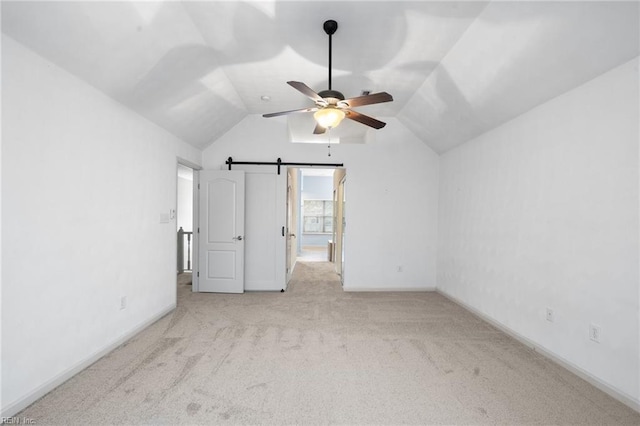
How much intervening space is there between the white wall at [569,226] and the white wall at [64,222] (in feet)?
13.7

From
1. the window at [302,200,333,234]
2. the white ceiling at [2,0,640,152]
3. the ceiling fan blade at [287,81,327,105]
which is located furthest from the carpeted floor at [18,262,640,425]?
the window at [302,200,333,234]

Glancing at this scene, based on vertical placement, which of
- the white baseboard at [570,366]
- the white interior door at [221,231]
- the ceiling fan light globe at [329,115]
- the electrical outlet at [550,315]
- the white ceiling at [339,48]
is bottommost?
the white baseboard at [570,366]

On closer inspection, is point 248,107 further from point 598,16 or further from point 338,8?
point 598,16

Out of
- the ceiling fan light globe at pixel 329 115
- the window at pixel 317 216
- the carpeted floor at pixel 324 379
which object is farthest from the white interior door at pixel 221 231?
the window at pixel 317 216

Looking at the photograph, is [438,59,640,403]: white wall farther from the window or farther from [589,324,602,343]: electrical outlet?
the window

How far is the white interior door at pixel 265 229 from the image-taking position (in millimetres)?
4676

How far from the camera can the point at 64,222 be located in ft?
6.87

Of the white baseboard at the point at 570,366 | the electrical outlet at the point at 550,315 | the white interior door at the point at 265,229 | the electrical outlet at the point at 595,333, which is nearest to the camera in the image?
the white baseboard at the point at 570,366

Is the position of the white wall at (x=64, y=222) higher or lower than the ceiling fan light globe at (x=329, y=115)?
lower

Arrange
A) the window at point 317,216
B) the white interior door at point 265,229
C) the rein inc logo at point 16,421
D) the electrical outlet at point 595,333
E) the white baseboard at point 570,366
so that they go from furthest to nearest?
the window at point 317,216 → the white interior door at point 265,229 → the electrical outlet at point 595,333 → the white baseboard at point 570,366 → the rein inc logo at point 16,421

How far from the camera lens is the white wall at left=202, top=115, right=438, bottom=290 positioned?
4.74 metres

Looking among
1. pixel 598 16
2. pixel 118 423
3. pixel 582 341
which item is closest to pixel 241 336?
pixel 118 423

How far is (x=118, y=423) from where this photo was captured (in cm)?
171

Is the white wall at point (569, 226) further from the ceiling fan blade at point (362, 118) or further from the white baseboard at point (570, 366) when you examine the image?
the ceiling fan blade at point (362, 118)
